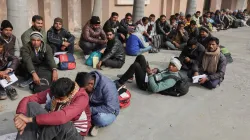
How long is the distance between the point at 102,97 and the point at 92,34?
12.9ft

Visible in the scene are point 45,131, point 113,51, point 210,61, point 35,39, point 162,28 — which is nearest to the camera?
point 45,131

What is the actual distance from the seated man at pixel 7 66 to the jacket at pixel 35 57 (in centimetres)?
20

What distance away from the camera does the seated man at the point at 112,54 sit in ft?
20.8

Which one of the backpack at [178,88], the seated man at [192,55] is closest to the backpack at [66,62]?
the backpack at [178,88]

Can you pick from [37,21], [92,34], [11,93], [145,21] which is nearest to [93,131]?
[11,93]

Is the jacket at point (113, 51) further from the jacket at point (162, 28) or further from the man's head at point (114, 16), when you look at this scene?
the jacket at point (162, 28)

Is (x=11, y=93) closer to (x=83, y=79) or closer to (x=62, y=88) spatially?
(x=83, y=79)

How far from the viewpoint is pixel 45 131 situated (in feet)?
9.28

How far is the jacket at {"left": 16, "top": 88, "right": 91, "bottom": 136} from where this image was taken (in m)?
2.72

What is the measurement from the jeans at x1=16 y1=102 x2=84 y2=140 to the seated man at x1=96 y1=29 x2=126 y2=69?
3531mm

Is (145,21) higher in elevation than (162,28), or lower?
higher

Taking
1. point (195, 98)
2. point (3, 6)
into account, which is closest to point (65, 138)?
point (195, 98)

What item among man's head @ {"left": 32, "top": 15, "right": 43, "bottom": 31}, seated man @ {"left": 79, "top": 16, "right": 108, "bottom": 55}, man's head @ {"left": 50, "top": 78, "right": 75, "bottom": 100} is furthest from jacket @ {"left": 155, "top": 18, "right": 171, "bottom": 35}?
man's head @ {"left": 50, "top": 78, "right": 75, "bottom": 100}

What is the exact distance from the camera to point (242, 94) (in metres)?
5.57
